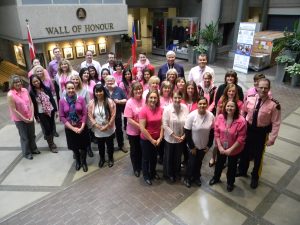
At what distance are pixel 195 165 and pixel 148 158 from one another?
2.54 ft

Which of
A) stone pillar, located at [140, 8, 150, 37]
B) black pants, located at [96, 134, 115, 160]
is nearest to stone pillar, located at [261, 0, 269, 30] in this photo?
stone pillar, located at [140, 8, 150, 37]

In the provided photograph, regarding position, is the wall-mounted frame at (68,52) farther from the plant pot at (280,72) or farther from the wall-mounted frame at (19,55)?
the plant pot at (280,72)

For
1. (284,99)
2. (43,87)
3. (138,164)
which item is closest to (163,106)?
(138,164)

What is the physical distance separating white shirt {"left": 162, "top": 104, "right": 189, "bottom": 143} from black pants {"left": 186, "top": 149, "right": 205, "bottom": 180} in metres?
0.41

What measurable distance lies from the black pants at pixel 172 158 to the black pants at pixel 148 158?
0.20 m

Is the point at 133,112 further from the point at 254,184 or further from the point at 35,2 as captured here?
the point at 35,2

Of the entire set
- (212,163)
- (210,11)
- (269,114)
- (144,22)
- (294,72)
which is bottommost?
(212,163)

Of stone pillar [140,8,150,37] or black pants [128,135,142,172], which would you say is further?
stone pillar [140,8,150,37]

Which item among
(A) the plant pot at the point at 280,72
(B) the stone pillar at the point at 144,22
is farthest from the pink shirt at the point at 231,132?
(B) the stone pillar at the point at 144,22

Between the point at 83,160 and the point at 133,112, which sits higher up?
the point at 133,112

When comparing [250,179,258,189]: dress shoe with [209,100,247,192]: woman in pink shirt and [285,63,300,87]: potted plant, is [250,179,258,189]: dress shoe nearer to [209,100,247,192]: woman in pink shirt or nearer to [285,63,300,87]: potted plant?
[209,100,247,192]: woman in pink shirt

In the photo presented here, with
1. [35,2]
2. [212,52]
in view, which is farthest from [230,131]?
[212,52]

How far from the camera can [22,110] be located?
15.0 feet

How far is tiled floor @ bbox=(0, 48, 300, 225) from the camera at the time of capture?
11.6 ft
